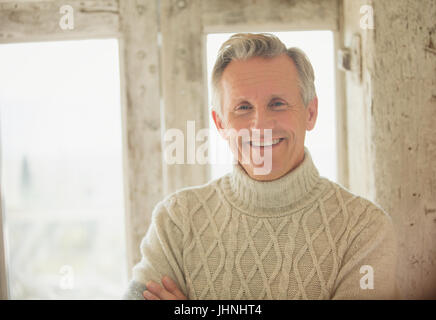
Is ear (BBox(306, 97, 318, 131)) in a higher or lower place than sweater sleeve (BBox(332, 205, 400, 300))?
higher

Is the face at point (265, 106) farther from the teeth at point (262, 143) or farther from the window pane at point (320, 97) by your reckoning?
the window pane at point (320, 97)

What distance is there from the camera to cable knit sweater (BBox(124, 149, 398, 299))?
2.93ft

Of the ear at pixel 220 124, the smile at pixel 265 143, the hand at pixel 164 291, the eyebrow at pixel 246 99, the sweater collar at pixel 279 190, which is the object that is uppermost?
the eyebrow at pixel 246 99

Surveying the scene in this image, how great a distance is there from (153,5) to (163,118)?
35 centimetres

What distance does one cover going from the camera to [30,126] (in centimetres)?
116

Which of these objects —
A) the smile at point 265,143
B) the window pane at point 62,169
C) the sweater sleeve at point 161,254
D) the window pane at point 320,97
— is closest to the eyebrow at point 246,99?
the smile at point 265,143

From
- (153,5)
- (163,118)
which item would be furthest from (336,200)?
(153,5)

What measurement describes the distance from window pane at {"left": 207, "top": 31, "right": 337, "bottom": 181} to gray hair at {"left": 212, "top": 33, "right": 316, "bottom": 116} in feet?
0.58

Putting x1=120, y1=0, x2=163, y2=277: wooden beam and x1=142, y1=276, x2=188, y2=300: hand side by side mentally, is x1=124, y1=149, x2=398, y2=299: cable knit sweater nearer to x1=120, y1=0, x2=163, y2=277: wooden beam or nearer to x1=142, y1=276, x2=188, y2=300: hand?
x1=142, y1=276, x2=188, y2=300: hand

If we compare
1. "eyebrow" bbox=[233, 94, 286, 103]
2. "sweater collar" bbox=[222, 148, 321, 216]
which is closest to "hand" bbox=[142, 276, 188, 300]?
"sweater collar" bbox=[222, 148, 321, 216]

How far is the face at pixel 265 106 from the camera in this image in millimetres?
887

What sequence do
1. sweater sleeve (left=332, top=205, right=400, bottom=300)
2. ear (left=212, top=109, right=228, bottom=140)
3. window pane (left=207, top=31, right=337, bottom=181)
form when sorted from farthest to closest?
window pane (left=207, top=31, right=337, bottom=181), ear (left=212, top=109, right=228, bottom=140), sweater sleeve (left=332, top=205, right=400, bottom=300)

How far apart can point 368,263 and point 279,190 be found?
A: 0.27 metres
